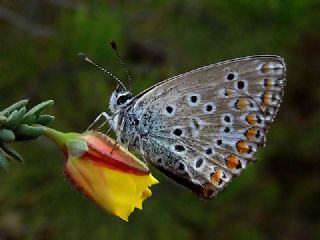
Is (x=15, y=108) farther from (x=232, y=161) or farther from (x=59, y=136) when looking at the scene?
(x=232, y=161)

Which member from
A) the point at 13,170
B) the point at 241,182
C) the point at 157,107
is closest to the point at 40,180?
the point at 13,170

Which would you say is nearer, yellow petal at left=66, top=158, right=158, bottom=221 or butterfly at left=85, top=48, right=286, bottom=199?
yellow petal at left=66, top=158, right=158, bottom=221

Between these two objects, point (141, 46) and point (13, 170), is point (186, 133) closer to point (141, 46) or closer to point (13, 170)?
point (13, 170)

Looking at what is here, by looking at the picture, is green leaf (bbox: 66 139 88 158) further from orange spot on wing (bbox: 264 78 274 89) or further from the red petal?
orange spot on wing (bbox: 264 78 274 89)

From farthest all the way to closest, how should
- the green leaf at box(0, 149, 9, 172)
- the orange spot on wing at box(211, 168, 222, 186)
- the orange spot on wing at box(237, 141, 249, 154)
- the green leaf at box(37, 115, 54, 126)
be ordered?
1. the orange spot on wing at box(237, 141, 249, 154)
2. the orange spot on wing at box(211, 168, 222, 186)
3. the green leaf at box(37, 115, 54, 126)
4. the green leaf at box(0, 149, 9, 172)

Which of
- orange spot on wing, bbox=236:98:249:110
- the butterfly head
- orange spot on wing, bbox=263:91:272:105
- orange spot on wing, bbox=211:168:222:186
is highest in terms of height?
orange spot on wing, bbox=263:91:272:105

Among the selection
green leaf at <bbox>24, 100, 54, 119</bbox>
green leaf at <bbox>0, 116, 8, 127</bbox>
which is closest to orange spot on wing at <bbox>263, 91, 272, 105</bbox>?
green leaf at <bbox>24, 100, 54, 119</bbox>

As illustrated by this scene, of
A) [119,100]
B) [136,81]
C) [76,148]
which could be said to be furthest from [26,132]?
[136,81]

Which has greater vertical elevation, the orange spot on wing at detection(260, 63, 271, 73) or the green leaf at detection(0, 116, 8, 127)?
the orange spot on wing at detection(260, 63, 271, 73)
